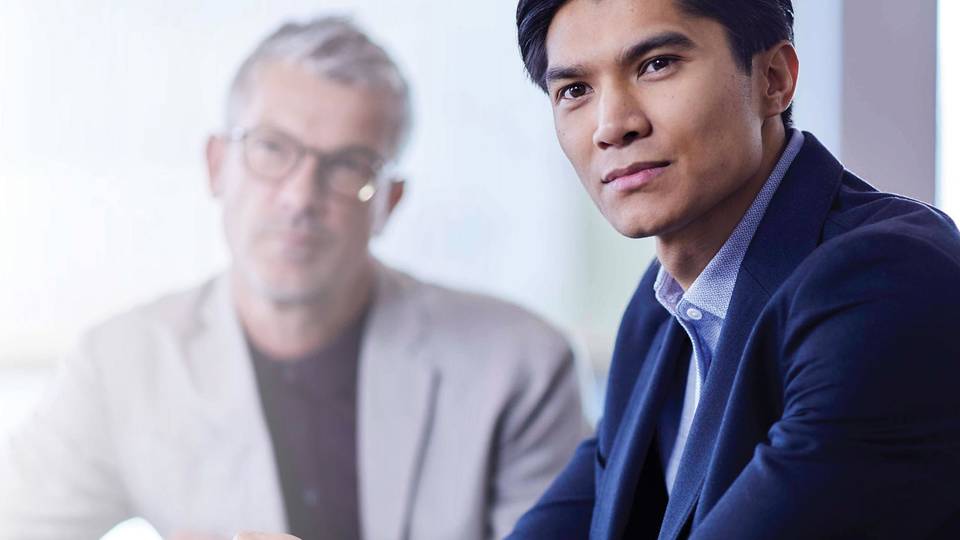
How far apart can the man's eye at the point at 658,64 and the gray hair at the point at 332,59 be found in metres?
1.29

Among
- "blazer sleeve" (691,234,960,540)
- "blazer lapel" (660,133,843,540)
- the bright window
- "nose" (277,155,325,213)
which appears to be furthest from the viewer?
"nose" (277,155,325,213)

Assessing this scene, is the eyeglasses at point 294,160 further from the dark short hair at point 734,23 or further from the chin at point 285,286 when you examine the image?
the dark short hair at point 734,23

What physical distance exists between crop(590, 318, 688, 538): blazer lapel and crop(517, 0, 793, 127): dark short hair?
339 millimetres

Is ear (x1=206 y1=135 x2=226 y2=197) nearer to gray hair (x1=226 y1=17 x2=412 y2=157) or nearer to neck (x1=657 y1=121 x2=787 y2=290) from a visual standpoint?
gray hair (x1=226 y1=17 x2=412 y2=157)

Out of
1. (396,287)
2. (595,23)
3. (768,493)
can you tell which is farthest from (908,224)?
(396,287)

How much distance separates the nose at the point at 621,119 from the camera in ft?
3.78

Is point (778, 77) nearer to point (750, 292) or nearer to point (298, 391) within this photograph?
point (750, 292)

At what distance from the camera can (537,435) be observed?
2.37 metres

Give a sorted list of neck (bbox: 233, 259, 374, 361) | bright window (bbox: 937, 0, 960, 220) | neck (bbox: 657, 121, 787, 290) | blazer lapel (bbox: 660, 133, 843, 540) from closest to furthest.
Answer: blazer lapel (bbox: 660, 133, 843, 540) < neck (bbox: 657, 121, 787, 290) < bright window (bbox: 937, 0, 960, 220) < neck (bbox: 233, 259, 374, 361)

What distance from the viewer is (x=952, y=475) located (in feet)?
3.11

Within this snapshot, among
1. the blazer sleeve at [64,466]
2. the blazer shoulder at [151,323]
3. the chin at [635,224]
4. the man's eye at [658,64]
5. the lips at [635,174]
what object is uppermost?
the man's eye at [658,64]

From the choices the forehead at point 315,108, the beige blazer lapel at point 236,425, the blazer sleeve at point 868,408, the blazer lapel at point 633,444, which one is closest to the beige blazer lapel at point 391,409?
the beige blazer lapel at point 236,425

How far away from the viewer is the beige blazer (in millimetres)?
2354

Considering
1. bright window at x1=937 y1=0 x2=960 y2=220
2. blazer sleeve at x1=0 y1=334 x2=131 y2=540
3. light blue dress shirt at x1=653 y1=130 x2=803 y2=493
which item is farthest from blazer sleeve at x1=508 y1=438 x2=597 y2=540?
blazer sleeve at x1=0 y1=334 x2=131 y2=540
